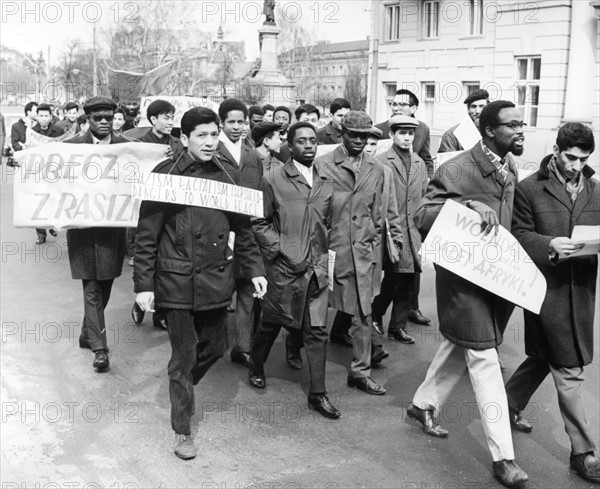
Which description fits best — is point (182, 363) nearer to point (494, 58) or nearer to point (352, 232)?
point (352, 232)

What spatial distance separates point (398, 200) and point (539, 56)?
19.1 metres

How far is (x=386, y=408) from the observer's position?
5766mm

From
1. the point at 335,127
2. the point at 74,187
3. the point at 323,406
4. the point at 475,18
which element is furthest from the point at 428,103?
the point at 323,406

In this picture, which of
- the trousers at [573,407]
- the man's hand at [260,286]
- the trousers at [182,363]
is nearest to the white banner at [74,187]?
the man's hand at [260,286]

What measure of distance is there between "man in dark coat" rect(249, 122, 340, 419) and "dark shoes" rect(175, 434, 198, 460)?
1.05 metres

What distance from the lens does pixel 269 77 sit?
3756cm

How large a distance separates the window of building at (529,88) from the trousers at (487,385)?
21.0 m

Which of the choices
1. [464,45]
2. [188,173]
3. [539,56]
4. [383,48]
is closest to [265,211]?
[188,173]

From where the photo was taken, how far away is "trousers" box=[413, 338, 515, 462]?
15.1 ft

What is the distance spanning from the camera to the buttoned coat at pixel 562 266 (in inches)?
186

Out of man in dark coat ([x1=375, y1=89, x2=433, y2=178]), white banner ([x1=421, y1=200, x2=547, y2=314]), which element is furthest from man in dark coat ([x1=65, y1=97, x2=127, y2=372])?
man in dark coat ([x1=375, y1=89, x2=433, y2=178])

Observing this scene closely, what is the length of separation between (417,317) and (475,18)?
21.1 meters

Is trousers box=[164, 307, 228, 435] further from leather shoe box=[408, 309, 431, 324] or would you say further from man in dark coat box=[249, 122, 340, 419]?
leather shoe box=[408, 309, 431, 324]

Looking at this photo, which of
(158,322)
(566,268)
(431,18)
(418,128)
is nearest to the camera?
(566,268)
